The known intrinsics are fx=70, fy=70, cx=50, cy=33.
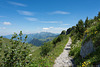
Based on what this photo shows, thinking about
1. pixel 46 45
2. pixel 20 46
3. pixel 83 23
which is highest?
pixel 83 23

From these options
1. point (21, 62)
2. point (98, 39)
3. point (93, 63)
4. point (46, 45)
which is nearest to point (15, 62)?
point (21, 62)

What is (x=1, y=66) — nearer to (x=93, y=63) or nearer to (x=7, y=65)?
(x=7, y=65)

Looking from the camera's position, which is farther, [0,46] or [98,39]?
[98,39]

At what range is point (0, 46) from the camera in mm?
4043

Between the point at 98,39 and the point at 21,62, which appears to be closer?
the point at 21,62

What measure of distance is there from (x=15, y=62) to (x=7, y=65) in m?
0.47

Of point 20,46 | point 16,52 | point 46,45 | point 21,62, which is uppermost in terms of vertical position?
point 20,46

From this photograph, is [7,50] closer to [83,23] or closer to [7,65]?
[7,65]

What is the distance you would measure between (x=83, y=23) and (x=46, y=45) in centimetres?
1200

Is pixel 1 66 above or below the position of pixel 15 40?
below

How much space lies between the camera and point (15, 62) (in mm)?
4141

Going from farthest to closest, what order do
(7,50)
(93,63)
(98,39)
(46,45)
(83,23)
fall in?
1. (46,45)
2. (83,23)
3. (98,39)
4. (93,63)
5. (7,50)

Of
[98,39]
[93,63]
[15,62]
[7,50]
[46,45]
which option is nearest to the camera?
[7,50]

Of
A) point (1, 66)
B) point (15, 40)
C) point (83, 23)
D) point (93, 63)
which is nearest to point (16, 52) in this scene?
point (15, 40)
